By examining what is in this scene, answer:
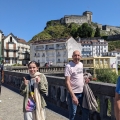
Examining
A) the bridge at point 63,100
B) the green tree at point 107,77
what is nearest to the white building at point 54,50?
the green tree at point 107,77

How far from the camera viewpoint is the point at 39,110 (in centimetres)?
386

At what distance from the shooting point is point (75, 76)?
457cm

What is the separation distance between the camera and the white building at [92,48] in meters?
93.6

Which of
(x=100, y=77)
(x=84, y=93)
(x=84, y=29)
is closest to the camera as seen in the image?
(x=84, y=93)

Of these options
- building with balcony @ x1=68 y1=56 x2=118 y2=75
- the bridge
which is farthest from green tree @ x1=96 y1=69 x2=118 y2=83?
the bridge

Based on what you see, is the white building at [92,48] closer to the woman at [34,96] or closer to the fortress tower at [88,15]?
the fortress tower at [88,15]

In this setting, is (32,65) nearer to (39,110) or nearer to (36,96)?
(36,96)

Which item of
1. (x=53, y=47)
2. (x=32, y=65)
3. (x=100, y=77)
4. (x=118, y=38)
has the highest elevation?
(x=118, y=38)

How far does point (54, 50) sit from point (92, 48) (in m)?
28.6

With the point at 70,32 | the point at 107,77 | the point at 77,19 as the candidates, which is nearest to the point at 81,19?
the point at 77,19

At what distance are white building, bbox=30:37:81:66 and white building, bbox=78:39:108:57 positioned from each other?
17.5 metres

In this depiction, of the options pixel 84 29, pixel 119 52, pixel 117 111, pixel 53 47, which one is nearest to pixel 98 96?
pixel 117 111

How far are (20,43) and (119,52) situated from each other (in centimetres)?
4323

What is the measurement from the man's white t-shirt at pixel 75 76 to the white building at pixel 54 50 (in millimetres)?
63900
